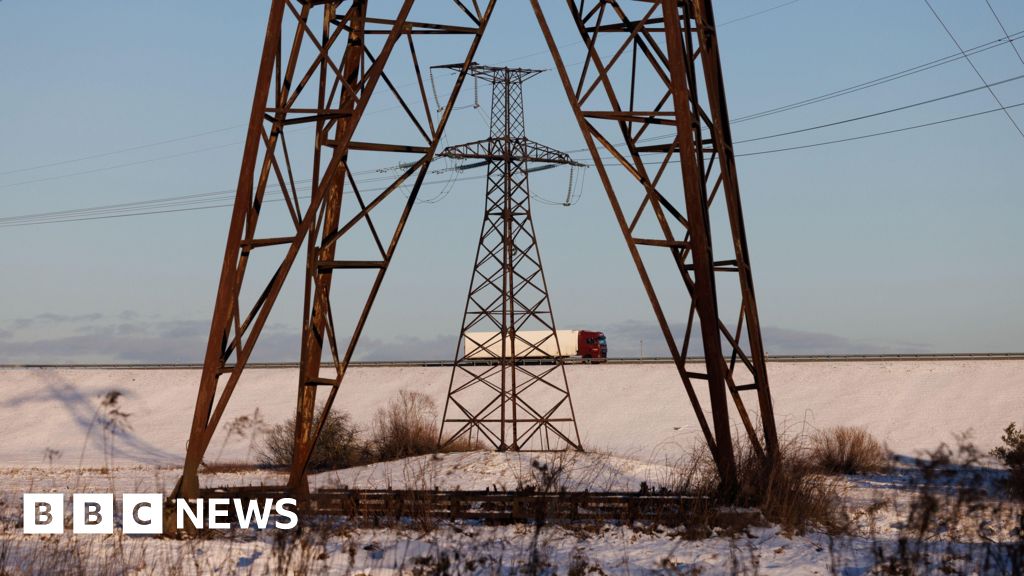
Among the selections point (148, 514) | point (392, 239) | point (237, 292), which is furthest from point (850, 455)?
point (148, 514)

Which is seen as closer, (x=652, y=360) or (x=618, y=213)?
(x=618, y=213)

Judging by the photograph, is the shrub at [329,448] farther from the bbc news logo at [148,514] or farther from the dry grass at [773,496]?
the dry grass at [773,496]

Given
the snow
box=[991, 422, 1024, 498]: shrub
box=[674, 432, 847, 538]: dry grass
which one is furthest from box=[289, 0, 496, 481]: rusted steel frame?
the snow

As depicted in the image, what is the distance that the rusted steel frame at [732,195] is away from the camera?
48.9ft

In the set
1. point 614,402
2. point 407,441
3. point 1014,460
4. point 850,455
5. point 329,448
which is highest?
point 1014,460

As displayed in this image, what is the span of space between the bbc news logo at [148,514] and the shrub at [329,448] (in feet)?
64.2

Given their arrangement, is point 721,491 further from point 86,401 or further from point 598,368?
point 86,401

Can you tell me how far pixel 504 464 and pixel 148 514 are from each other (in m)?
10.6

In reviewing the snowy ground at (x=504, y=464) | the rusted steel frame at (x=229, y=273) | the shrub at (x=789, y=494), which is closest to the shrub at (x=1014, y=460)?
the snowy ground at (x=504, y=464)

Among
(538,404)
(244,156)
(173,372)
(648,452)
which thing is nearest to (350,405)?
(538,404)

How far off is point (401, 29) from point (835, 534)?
8565 millimetres

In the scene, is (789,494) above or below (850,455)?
above

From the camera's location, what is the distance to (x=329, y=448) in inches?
1364

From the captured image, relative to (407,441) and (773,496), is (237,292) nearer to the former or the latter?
(773,496)
